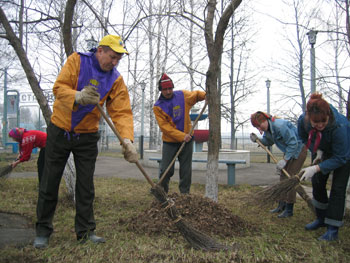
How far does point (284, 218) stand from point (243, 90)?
12.3 metres

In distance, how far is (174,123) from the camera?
4.39 metres

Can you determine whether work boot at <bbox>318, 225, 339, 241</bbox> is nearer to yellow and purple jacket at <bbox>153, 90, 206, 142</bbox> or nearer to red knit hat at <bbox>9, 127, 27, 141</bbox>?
yellow and purple jacket at <bbox>153, 90, 206, 142</bbox>

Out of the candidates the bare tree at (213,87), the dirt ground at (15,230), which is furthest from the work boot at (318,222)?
the dirt ground at (15,230)

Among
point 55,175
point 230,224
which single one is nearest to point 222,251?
point 230,224

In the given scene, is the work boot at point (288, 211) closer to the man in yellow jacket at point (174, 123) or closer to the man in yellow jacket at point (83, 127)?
the man in yellow jacket at point (174, 123)

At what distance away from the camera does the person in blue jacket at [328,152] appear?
3018mm

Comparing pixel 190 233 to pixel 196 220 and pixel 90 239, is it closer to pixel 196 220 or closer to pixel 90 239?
A: pixel 196 220

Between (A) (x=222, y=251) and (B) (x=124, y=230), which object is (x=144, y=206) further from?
(A) (x=222, y=251)

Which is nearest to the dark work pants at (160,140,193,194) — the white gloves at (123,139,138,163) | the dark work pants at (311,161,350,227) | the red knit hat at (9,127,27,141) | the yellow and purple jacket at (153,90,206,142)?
the yellow and purple jacket at (153,90,206,142)

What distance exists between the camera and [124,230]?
10.8 ft

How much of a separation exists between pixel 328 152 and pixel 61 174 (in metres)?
2.75

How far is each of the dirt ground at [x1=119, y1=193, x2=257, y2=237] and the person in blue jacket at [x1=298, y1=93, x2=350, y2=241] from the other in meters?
0.80

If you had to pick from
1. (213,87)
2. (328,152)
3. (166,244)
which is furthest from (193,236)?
(213,87)

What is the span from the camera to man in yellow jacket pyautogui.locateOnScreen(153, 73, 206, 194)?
169 inches
